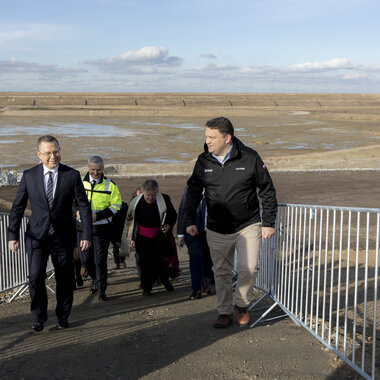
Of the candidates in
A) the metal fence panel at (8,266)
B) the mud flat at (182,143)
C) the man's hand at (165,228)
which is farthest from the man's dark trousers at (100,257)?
the mud flat at (182,143)

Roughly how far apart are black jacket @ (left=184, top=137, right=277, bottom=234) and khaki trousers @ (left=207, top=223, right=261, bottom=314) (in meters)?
0.08

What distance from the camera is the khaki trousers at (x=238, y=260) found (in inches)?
183

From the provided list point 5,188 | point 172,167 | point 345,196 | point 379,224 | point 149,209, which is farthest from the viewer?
point 172,167

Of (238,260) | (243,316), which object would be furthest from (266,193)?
(243,316)

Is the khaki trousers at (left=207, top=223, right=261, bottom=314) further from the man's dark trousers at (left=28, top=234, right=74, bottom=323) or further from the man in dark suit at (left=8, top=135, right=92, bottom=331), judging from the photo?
the man's dark trousers at (left=28, top=234, right=74, bottom=323)

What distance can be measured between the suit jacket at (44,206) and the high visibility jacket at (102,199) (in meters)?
1.51

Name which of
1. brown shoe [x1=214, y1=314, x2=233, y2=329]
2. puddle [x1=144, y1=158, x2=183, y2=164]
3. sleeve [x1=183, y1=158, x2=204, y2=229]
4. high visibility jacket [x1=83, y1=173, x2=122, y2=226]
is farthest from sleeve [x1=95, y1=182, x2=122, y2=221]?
puddle [x1=144, y1=158, x2=183, y2=164]

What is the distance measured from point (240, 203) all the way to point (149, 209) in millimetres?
2240

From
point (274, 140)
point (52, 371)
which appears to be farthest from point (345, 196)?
point (274, 140)

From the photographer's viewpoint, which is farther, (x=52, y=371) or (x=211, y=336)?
(x=211, y=336)

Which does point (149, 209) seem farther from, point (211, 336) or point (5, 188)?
point (5, 188)

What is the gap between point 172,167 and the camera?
2527cm

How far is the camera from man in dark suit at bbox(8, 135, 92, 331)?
4.77 metres

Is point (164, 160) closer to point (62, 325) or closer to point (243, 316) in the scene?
point (62, 325)
